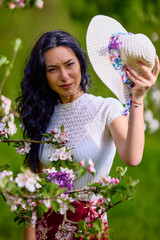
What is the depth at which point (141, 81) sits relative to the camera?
1.76 meters

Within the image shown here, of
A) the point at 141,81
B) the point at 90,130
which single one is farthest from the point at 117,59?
the point at 90,130

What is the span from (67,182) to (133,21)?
21.4 feet

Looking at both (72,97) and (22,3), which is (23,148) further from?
(22,3)

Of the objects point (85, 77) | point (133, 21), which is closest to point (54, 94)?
point (85, 77)

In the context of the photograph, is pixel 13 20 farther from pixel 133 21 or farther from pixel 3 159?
pixel 3 159

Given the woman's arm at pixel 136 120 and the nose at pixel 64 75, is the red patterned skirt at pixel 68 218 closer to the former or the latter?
the woman's arm at pixel 136 120

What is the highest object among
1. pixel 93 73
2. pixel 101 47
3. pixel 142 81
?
pixel 93 73

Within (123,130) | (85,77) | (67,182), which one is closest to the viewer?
(67,182)

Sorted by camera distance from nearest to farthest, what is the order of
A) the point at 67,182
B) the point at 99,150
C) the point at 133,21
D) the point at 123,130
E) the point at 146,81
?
the point at 146,81 → the point at 67,182 → the point at 123,130 → the point at 99,150 → the point at 133,21

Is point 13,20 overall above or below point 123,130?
above

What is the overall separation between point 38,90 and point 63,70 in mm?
345

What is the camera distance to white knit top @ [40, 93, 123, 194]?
222 centimetres

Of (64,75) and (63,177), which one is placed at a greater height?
(64,75)

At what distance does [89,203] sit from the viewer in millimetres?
2229
